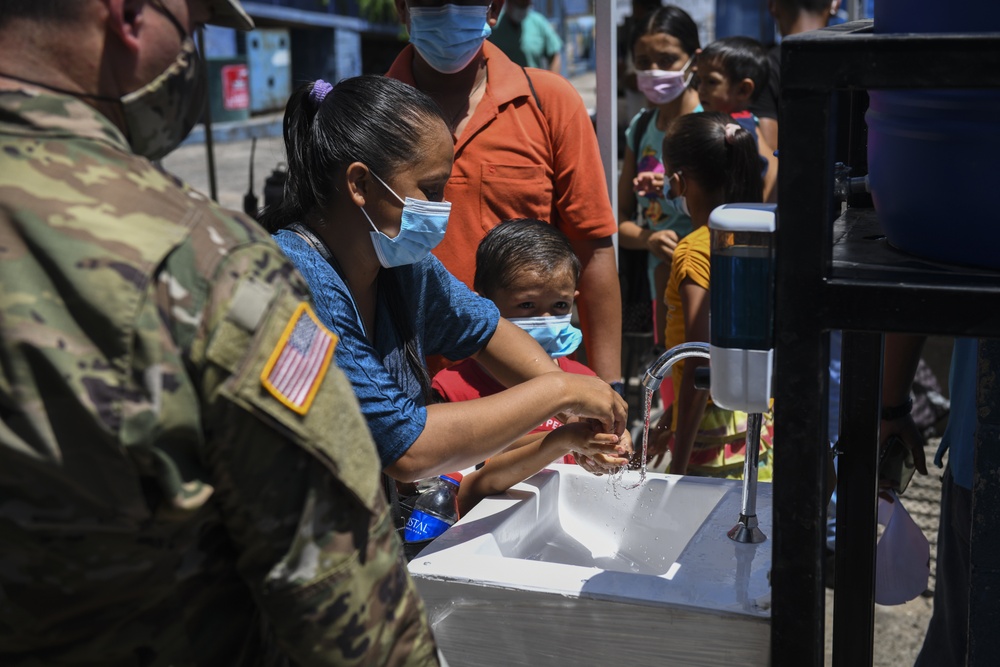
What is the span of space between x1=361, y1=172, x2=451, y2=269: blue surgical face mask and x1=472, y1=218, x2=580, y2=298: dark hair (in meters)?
0.69

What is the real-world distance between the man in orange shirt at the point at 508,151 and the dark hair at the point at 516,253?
102mm

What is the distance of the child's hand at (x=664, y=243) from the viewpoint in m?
3.61

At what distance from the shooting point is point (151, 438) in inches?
34.9

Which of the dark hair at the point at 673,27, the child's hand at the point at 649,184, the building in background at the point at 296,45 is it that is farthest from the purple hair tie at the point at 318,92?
the building in background at the point at 296,45

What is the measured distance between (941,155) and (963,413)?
857 millimetres

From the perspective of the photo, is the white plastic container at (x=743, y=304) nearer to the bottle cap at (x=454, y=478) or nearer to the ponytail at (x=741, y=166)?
the bottle cap at (x=454, y=478)

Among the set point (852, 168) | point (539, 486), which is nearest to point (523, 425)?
point (539, 486)

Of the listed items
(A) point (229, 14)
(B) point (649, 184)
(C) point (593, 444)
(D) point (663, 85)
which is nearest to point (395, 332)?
(C) point (593, 444)

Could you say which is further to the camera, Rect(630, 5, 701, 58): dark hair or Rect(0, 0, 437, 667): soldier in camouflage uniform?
Rect(630, 5, 701, 58): dark hair

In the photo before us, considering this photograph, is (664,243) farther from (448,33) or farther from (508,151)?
(448,33)

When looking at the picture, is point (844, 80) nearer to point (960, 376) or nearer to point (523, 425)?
point (523, 425)

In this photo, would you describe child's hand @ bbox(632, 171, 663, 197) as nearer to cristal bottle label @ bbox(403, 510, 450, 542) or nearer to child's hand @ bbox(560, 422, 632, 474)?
child's hand @ bbox(560, 422, 632, 474)

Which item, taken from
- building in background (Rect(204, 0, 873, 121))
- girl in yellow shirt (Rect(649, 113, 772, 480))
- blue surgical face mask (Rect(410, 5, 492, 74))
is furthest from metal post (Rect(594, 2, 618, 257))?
building in background (Rect(204, 0, 873, 121))

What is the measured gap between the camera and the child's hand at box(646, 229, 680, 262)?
11.9 ft
